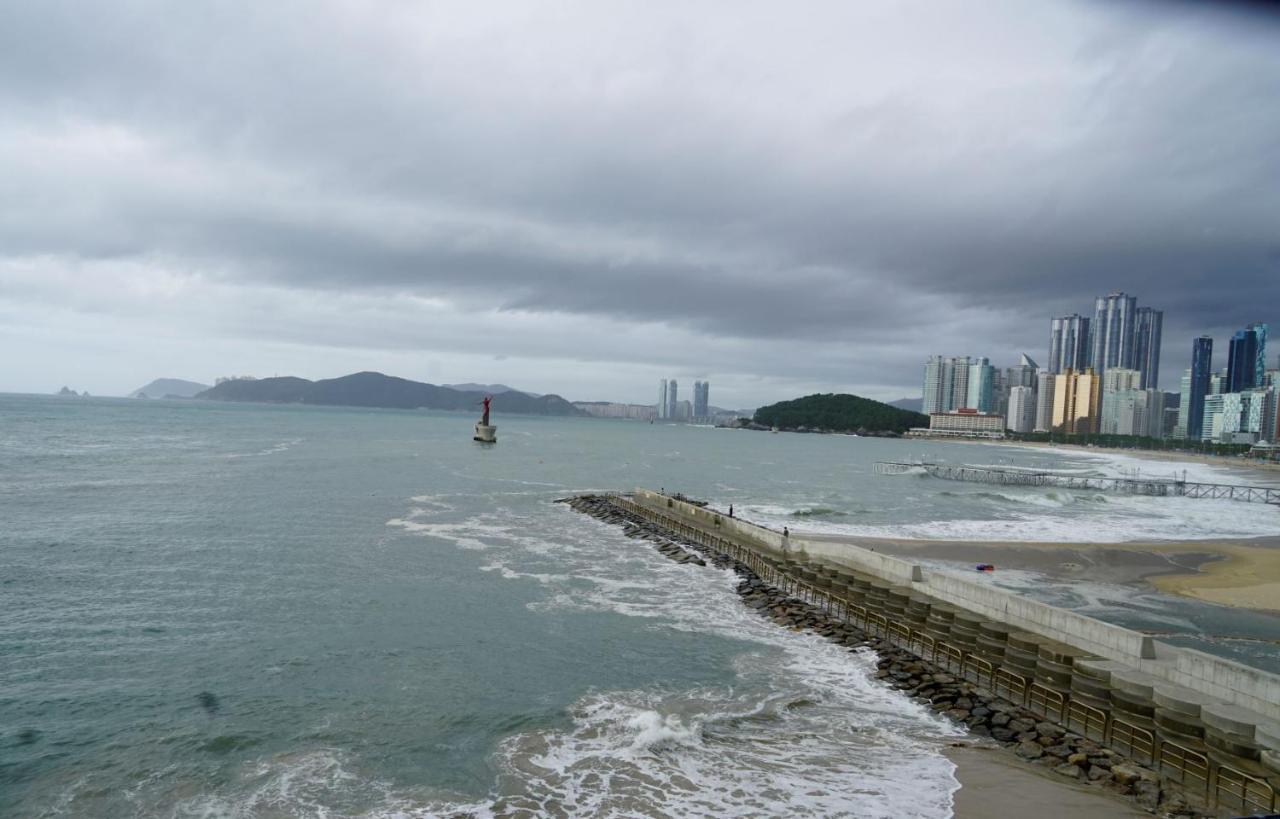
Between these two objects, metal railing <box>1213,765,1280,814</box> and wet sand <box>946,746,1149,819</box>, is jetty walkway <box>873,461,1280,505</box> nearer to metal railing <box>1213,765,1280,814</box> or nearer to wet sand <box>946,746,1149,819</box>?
metal railing <box>1213,765,1280,814</box>

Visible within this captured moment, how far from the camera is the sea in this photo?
41.4 feet

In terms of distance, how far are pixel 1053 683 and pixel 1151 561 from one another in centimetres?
2428

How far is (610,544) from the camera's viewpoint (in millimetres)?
37500

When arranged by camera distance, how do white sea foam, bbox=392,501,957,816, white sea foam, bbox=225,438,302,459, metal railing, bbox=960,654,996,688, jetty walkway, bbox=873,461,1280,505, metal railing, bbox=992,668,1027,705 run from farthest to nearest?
white sea foam, bbox=225,438,302,459, jetty walkway, bbox=873,461,1280,505, metal railing, bbox=960,654,996,688, metal railing, bbox=992,668,1027,705, white sea foam, bbox=392,501,957,816

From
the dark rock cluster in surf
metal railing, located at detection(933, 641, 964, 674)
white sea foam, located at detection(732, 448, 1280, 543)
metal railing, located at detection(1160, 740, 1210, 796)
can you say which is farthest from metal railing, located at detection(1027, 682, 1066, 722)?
white sea foam, located at detection(732, 448, 1280, 543)

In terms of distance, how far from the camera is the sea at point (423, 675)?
12.6 meters

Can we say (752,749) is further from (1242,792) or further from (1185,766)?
(1242,792)

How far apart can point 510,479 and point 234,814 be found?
188 feet

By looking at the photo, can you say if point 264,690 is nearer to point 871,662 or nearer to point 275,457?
point 871,662

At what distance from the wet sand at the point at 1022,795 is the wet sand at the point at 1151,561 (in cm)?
→ 1960

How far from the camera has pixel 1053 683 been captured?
16.6 meters

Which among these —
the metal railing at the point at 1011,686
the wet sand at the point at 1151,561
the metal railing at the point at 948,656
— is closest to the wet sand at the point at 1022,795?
the metal railing at the point at 1011,686

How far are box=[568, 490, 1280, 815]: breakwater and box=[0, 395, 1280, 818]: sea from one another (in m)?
1.38

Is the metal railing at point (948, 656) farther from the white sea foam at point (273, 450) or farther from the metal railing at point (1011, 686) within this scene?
the white sea foam at point (273, 450)
